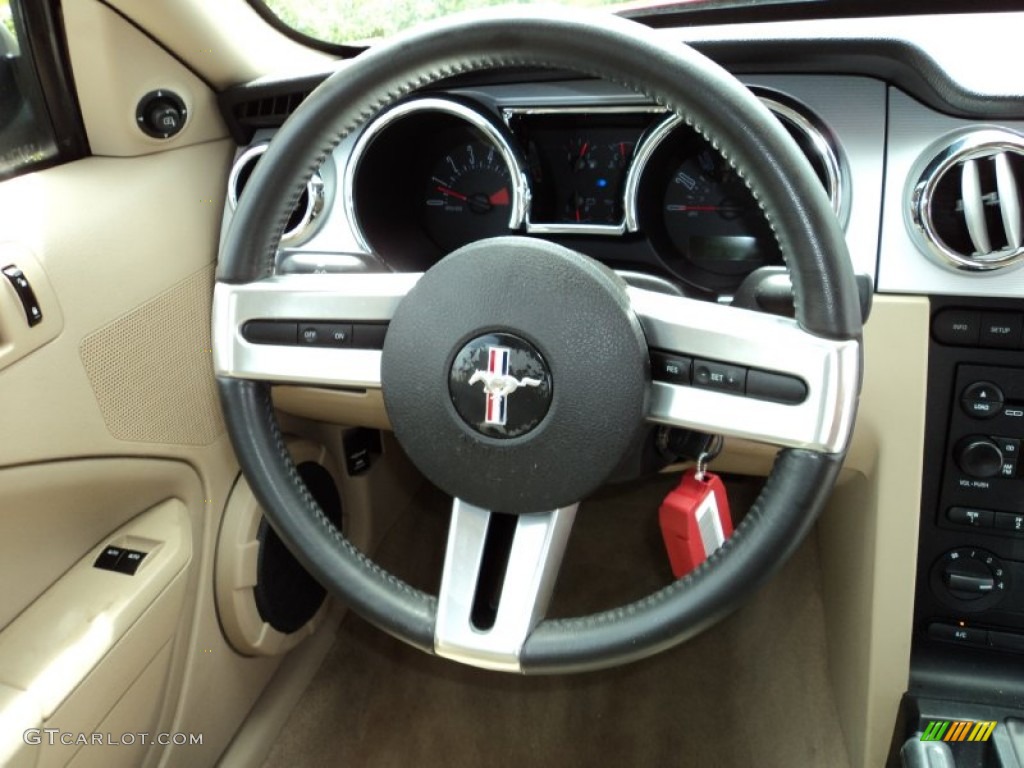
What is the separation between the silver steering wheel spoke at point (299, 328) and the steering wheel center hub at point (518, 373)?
6 centimetres

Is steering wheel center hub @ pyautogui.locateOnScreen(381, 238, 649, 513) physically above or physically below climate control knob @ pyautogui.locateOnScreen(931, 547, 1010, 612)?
above

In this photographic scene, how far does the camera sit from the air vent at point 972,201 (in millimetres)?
955

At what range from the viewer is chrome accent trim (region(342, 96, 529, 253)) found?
44.9 inches

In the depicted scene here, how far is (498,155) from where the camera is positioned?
50.0 inches

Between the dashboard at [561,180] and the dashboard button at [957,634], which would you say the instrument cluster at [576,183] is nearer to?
the dashboard at [561,180]

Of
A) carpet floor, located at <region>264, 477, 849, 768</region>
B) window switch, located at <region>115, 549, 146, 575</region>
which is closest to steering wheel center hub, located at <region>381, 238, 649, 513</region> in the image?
window switch, located at <region>115, 549, 146, 575</region>

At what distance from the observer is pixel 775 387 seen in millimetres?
740

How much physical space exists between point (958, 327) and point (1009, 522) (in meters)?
0.27

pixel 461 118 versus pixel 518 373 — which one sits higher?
pixel 461 118

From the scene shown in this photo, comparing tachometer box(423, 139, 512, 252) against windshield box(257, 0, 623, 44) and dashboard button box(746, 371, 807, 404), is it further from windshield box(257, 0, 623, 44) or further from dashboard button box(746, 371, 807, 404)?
dashboard button box(746, 371, 807, 404)

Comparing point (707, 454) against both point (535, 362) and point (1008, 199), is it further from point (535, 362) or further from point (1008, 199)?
point (1008, 199)

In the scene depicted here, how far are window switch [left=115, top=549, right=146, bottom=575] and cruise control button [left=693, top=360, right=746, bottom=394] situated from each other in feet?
2.60

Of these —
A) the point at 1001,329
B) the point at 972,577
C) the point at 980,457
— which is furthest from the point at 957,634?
the point at 1001,329

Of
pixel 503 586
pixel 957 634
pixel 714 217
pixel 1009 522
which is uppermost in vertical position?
pixel 714 217
